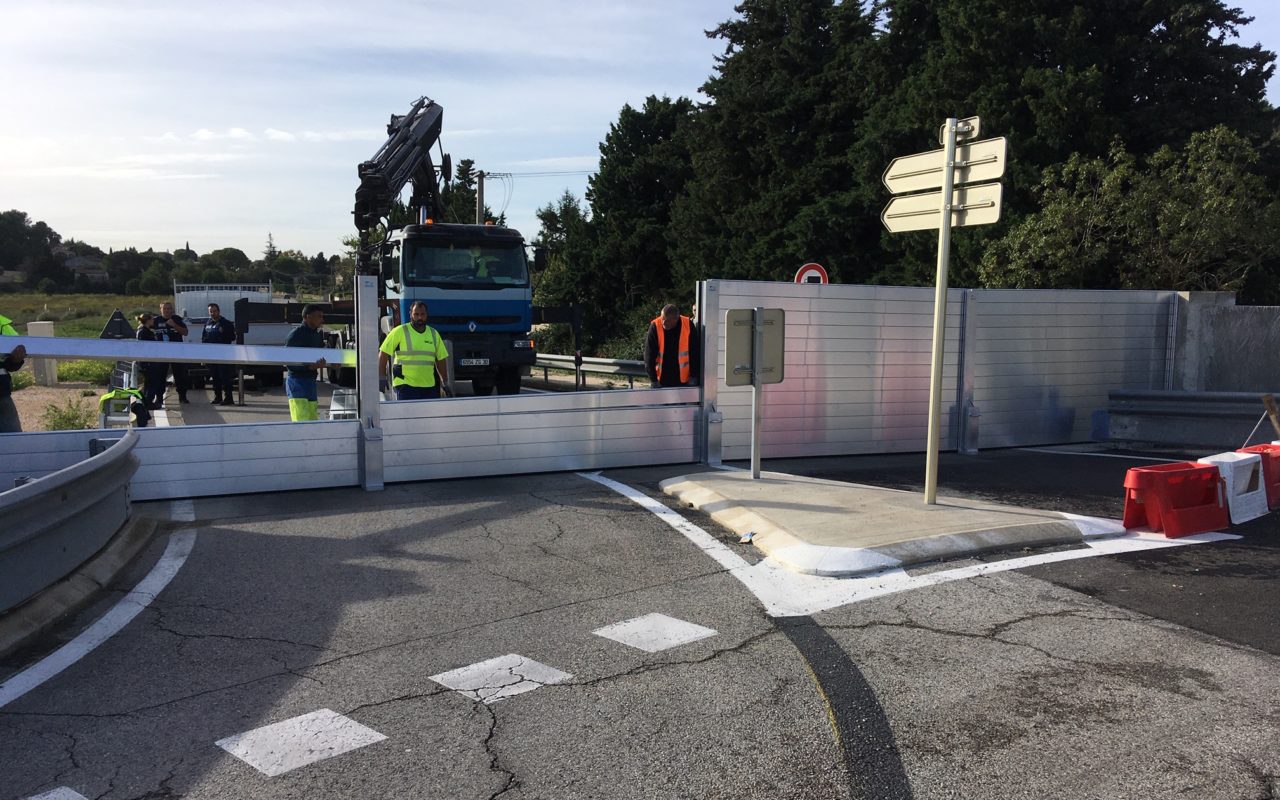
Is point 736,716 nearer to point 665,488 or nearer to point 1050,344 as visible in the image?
point 665,488

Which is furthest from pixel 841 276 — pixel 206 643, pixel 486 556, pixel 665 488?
pixel 206 643

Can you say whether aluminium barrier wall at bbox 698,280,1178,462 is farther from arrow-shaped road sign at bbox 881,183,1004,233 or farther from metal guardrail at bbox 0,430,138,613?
metal guardrail at bbox 0,430,138,613

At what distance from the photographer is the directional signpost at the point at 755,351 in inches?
363

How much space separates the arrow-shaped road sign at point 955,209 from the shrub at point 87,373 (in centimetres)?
2075

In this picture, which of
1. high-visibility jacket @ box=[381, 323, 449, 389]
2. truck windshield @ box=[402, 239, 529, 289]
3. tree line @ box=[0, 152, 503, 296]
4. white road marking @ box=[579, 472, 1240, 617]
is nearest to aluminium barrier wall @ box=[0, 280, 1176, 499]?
high-visibility jacket @ box=[381, 323, 449, 389]

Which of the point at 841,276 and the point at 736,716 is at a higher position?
the point at 841,276

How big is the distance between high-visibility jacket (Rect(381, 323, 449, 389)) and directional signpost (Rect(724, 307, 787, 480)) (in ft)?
10.7

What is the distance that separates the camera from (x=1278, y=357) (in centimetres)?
1411

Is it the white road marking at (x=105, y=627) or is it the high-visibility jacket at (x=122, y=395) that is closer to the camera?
the white road marking at (x=105, y=627)

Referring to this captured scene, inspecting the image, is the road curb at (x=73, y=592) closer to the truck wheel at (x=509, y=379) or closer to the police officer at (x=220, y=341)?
the truck wheel at (x=509, y=379)

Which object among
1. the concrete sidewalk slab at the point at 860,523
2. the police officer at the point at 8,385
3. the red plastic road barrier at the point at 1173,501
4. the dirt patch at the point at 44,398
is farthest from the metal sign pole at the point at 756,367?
the dirt patch at the point at 44,398

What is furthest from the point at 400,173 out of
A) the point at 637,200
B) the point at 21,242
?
the point at 21,242

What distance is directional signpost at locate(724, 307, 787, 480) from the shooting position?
923cm

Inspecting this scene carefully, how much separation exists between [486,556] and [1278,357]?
12846 mm
